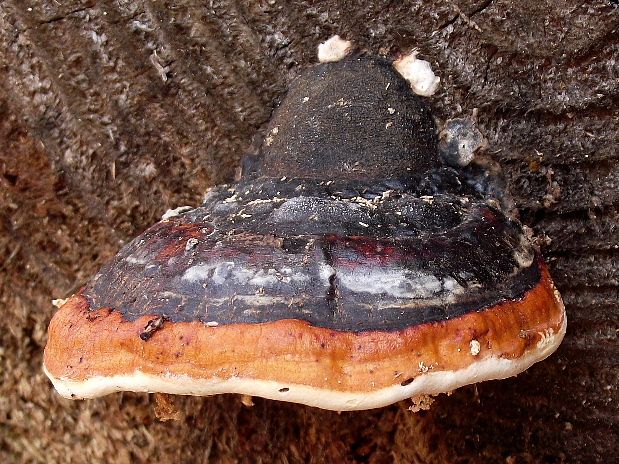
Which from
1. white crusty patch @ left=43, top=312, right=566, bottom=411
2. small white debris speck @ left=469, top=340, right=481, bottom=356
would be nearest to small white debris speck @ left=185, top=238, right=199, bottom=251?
white crusty patch @ left=43, top=312, right=566, bottom=411

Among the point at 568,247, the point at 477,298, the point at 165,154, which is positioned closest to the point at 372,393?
the point at 477,298

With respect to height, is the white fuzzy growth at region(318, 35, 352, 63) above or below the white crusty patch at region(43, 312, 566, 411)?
above

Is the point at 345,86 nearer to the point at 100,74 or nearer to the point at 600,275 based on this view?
the point at 100,74

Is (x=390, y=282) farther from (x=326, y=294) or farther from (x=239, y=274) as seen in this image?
(x=239, y=274)

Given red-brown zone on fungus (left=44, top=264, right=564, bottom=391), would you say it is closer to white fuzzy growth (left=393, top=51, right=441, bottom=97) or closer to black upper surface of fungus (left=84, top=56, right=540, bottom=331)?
black upper surface of fungus (left=84, top=56, right=540, bottom=331)

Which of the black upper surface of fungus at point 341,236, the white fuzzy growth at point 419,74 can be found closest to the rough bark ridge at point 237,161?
the white fuzzy growth at point 419,74

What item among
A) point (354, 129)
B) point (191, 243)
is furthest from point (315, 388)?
point (354, 129)
